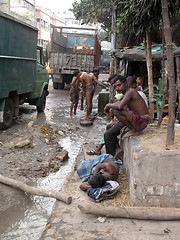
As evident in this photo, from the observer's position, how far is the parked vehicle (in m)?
15.9

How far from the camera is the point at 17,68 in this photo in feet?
25.6

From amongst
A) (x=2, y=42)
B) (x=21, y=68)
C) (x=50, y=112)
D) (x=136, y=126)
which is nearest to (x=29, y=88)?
(x=21, y=68)

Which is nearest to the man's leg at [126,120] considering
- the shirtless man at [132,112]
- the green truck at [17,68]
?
the shirtless man at [132,112]

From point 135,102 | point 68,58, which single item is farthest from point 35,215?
point 68,58

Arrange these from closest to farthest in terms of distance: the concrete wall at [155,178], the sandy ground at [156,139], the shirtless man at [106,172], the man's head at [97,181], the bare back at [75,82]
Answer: the concrete wall at [155,178]
the sandy ground at [156,139]
the man's head at [97,181]
the shirtless man at [106,172]
the bare back at [75,82]

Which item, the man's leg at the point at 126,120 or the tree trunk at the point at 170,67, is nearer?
the tree trunk at the point at 170,67

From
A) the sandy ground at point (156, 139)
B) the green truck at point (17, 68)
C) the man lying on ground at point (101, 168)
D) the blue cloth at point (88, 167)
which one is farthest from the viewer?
the green truck at point (17, 68)

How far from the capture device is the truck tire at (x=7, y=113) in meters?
7.47

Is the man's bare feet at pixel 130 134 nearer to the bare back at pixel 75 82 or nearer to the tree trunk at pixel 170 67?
the tree trunk at pixel 170 67

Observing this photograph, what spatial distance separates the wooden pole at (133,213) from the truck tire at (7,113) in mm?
4920

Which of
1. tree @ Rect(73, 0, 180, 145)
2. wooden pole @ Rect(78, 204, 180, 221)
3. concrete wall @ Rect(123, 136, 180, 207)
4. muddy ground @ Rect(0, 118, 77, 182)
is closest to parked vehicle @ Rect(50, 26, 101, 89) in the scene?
muddy ground @ Rect(0, 118, 77, 182)

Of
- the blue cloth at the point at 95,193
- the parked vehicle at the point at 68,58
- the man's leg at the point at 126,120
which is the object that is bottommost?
the blue cloth at the point at 95,193

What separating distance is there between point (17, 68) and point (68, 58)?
854 cm

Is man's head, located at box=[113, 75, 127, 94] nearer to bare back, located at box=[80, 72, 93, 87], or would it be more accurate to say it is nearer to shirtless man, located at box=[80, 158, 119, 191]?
shirtless man, located at box=[80, 158, 119, 191]
